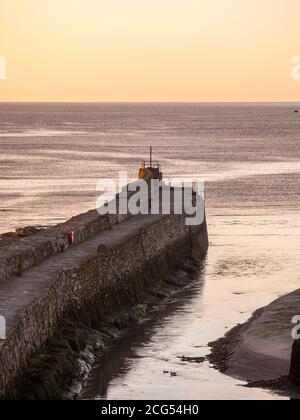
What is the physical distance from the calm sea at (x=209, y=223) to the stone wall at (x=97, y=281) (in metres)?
1.37

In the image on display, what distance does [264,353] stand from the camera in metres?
31.1

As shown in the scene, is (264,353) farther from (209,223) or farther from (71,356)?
(209,223)

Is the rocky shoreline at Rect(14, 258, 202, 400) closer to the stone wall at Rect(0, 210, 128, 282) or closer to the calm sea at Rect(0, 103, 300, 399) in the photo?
the calm sea at Rect(0, 103, 300, 399)

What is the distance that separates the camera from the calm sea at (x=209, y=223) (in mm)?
29953

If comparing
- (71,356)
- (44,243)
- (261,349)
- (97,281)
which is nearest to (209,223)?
(97,281)

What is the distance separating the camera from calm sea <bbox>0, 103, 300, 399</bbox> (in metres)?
30.0

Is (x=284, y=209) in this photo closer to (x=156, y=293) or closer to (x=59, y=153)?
(x=156, y=293)

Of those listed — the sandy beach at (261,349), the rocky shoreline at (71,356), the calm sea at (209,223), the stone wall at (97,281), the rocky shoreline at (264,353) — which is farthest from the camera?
the calm sea at (209,223)

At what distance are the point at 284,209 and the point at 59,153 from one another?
216 ft

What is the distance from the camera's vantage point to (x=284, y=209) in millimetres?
67125

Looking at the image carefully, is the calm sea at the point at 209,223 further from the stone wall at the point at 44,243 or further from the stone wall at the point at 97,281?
the stone wall at the point at 44,243

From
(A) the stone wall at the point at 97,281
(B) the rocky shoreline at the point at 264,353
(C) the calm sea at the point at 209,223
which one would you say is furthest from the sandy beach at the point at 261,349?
(A) the stone wall at the point at 97,281
